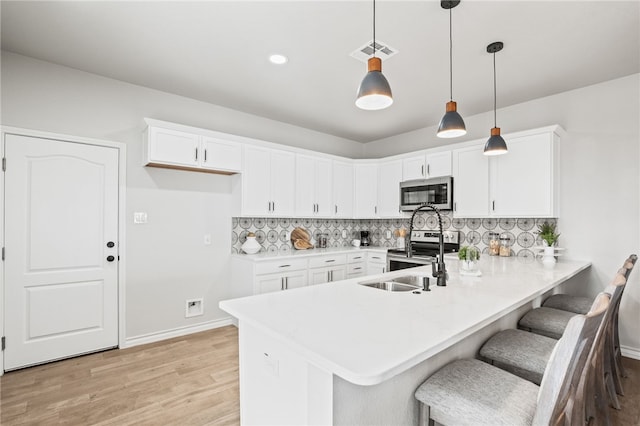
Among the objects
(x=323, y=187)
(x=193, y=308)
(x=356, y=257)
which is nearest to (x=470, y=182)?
(x=356, y=257)

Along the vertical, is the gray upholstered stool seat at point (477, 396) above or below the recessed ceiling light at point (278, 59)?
below

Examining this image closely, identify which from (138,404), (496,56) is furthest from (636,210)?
(138,404)

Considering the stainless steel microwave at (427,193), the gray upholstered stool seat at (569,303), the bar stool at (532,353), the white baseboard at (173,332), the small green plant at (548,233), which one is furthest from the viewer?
the stainless steel microwave at (427,193)

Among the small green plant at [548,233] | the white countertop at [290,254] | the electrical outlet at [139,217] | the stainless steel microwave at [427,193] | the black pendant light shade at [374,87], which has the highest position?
the black pendant light shade at [374,87]

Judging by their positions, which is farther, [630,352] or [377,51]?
[630,352]

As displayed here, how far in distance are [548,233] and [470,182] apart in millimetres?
980

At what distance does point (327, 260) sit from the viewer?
427 centimetres

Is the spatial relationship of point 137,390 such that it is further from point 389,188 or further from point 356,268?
point 389,188

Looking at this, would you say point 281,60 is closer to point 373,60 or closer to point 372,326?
point 373,60

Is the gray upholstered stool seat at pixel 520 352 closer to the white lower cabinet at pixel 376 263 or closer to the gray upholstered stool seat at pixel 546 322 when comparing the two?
the gray upholstered stool seat at pixel 546 322

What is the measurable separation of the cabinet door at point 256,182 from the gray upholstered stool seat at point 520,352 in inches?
112

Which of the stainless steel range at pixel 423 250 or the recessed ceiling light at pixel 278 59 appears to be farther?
the stainless steel range at pixel 423 250

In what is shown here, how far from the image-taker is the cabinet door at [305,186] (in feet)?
14.4

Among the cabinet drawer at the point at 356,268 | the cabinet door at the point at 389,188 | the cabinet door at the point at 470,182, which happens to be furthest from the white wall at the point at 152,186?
the cabinet door at the point at 470,182
